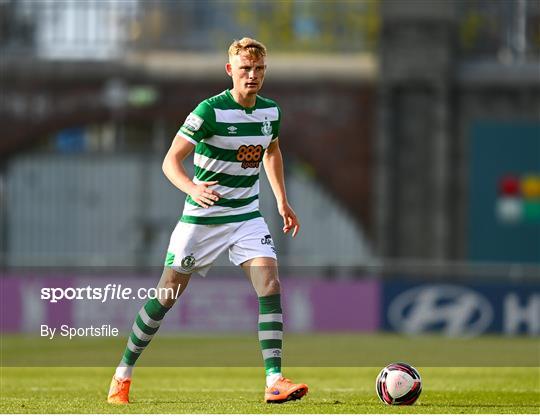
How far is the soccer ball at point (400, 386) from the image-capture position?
9.66 m

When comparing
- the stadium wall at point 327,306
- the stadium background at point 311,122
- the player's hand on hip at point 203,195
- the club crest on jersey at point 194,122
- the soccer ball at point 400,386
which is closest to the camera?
the player's hand on hip at point 203,195

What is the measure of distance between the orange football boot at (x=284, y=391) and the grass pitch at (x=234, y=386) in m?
0.06

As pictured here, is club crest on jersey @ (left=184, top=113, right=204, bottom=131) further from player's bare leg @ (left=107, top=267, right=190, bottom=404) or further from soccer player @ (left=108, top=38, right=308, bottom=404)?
player's bare leg @ (left=107, top=267, right=190, bottom=404)

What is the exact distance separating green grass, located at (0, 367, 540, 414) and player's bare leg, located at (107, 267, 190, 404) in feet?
0.44

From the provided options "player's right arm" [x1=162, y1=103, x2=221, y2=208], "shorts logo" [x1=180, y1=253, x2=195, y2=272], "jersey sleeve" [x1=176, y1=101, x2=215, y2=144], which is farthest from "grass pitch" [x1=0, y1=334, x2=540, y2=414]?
"jersey sleeve" [x1=176, y1=101, x2=215, y2=144]

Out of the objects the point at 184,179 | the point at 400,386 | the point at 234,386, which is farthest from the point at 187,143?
the point at 234,386

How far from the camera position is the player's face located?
9578mm

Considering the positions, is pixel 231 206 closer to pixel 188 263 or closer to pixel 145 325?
pixel 188 263

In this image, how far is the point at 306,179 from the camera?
101 ft

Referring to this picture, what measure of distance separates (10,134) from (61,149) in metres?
1.13

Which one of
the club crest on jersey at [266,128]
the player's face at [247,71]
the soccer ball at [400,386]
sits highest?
the player's face at [247,71]

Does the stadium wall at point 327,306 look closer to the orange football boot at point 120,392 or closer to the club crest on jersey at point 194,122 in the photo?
the orange football boot at point 120,392

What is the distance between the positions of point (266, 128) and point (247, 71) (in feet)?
1.49
